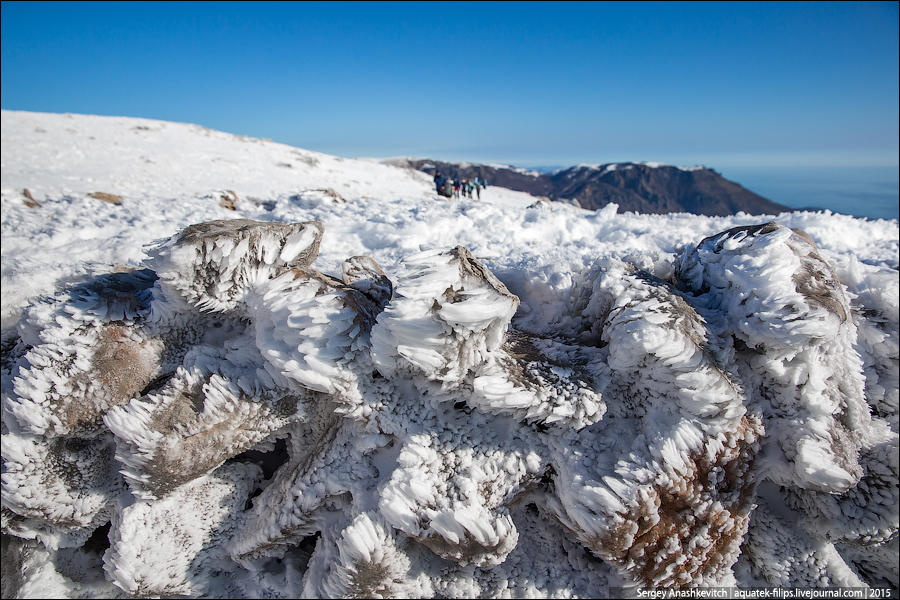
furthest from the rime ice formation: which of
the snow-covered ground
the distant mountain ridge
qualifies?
the distant mountain ridge

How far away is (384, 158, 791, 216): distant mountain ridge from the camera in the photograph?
98.3 metres

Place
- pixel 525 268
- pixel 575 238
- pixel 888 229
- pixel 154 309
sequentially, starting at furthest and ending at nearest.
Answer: pixel 575 238
pixel 888 229
pixel 525 268
pixel 154 309

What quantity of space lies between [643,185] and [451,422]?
129090 mm

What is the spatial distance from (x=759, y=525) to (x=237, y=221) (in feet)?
12.0

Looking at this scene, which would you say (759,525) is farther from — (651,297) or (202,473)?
(202,473)

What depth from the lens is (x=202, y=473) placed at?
2.28m

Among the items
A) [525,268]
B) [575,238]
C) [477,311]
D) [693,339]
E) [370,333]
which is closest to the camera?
[477,311]

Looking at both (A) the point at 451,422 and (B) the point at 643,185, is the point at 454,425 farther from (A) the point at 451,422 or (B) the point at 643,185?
(B) the point at 643,185

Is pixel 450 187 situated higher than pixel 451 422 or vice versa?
pixel 450 187

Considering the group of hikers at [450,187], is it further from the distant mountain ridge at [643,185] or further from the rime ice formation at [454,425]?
the distant mountain ridge at [643,185]

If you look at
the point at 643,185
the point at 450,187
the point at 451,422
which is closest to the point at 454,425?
the point at 451,422

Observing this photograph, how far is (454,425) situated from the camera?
222 centimetres

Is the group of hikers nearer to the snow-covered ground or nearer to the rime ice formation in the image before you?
the snow-covered ground

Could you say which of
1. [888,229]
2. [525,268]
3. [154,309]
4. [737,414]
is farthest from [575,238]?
[154,309]
